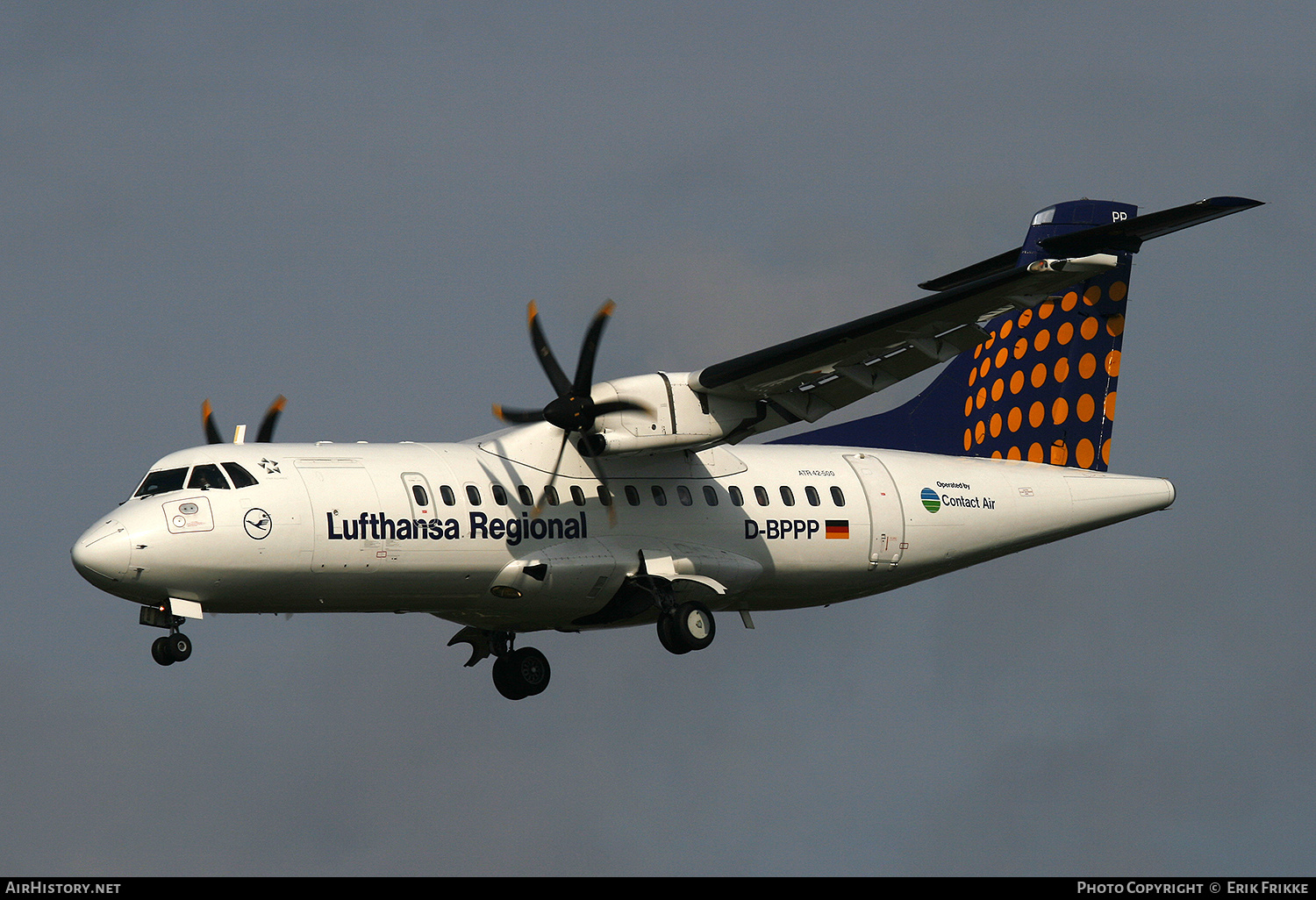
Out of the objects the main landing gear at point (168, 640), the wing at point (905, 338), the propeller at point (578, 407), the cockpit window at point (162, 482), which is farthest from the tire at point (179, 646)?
the wing at point (905, 338)

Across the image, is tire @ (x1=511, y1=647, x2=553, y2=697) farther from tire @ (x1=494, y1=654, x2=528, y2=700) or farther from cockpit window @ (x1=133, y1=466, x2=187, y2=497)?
cockpit window @ (x1=133, y1=466, x2=187, y2=497)

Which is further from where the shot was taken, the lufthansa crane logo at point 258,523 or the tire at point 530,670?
the tire at point 530,670

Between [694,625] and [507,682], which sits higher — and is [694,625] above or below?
above

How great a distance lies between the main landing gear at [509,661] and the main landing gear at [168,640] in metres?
5.19

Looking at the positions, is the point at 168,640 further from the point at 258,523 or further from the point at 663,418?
the point at 663,418

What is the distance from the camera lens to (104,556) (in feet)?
72.7

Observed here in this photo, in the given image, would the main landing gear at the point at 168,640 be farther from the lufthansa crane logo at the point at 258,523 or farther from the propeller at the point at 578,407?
the propeller at the point at 578,407

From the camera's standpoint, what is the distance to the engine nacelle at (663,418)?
24.5 meters

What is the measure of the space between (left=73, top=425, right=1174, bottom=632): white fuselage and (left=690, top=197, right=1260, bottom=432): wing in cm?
163

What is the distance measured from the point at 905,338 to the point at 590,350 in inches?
160

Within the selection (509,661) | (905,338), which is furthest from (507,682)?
(905,338)

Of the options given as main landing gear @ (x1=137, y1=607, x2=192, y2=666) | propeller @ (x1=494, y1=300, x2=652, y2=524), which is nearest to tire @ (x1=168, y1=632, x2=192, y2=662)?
main landing gear @ (x1=137, y1=607, x2=192, y2=666)

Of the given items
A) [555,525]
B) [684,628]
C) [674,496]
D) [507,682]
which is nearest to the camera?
[555,525]
